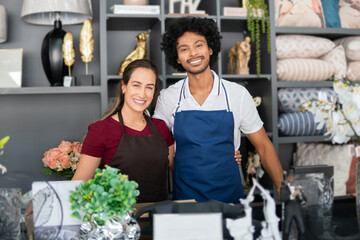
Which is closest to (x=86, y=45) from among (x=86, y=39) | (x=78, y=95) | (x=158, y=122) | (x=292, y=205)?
(x=86, y=39)

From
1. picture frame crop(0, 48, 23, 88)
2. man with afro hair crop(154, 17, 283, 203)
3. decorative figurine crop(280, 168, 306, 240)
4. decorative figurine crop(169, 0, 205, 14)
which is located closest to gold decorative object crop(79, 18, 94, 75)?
picture frame crop(0, 48, 23, 88)

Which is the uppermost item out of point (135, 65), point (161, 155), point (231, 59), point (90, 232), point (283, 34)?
point (283, 34)

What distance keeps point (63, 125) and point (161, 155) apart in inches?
57.2

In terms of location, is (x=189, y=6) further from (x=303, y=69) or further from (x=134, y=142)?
(x=134, y=142)

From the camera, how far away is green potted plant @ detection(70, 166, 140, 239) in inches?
35.8

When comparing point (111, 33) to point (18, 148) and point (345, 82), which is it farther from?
point (345, 82)

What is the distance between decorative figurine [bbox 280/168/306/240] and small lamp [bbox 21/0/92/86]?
1988 mm

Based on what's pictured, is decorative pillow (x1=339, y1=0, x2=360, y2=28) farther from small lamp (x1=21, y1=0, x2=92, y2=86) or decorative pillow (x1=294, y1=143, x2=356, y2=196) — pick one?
small lamp (x1=21, y1=0, x2=92, y2=86)

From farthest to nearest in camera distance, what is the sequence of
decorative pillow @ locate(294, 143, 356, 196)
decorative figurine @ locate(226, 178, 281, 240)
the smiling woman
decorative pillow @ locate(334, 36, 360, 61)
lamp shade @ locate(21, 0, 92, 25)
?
decorative pillow @ locate(334, 36, 360, 61) → decorative pillow @ locate(294, 143, 356, 196) → lamp shade @ locate(21, 0, 92, 25) → the smiling woman → decorative figurine @ locate(226, 178, 281, 240)

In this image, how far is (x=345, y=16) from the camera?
2.99m

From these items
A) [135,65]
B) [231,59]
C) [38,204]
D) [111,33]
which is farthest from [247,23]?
[38,204]

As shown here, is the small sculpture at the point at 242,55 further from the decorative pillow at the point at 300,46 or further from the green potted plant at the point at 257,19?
the decorative pillow at the point at 300,46

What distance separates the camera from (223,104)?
2047mm

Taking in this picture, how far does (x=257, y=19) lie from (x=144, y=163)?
1.56m
